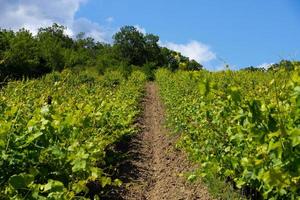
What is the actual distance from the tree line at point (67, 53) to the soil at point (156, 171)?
13.3 meters

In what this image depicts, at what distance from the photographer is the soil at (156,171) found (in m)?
7.01

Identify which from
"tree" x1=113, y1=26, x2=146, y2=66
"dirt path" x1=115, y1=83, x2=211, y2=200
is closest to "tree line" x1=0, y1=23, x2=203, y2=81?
"tree" x1=113, y1=26, x2=146, y2=66

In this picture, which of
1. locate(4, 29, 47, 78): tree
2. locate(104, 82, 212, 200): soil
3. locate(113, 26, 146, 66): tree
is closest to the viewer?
locate(104, 82, 212, 200): soil

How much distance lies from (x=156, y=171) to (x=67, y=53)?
51.8 metres

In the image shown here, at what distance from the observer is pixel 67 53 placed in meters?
59.2

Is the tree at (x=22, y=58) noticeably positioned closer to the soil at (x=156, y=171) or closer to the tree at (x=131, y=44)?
the tree at (x=131, y=44)

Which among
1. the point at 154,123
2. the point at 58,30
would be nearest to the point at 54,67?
the point at 58,30

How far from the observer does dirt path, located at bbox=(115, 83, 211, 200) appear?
7027 mm

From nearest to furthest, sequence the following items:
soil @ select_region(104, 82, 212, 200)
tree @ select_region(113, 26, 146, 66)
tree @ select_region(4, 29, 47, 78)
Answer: soil @ select_region(104, 82, 212, 200)
tree @ select_region(4, 29, 47, 78)
tree @ select_region(113, 26, 146, 66)

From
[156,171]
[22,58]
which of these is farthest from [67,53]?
[156,171]

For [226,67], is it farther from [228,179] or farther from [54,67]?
[54,67]

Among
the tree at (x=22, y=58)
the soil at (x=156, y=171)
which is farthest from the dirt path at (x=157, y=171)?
the tree at (x=22, y=58)

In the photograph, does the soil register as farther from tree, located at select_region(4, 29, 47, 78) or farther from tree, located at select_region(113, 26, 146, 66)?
tree, located at select_region(113, 26, 146, 66)

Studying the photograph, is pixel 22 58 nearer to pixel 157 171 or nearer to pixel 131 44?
pixel 131 44
